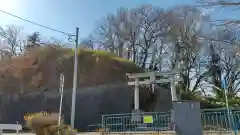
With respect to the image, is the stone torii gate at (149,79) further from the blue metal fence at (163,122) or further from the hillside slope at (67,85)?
the blue metal fence at (163,122)

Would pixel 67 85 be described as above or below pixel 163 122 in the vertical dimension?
above

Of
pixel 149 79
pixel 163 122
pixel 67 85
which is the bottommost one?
pixel 163 122

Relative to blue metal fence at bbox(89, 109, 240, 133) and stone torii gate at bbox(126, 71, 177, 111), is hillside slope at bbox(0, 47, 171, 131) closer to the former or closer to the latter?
stone torii gate at bbox(126, 71, 177, 111)

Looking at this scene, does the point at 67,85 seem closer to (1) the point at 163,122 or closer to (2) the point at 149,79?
(2) the point at 149,79

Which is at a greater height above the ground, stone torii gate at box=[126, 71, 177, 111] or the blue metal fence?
stone torii gate at box=[126, 71, 177, 111]

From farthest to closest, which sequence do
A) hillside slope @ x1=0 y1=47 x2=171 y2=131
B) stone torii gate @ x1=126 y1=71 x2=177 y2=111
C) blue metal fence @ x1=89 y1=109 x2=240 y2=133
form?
hillside slope @ x1=0 y1=47 x2=171 y2=131 → stone torii gate @ x1=126 y1=71 x2=177 y2=111 → blue metal fence @ x1=89 y1=109 x2=240 y2=133

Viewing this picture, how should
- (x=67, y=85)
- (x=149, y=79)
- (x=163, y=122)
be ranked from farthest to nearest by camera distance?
(x=67, y=85) → (x=149, y=79) → (x=163, y=122)

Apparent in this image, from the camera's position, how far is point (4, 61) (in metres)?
33.2

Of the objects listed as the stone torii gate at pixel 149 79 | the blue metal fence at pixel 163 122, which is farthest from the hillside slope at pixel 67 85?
the blue metal fence at pixel 163 122

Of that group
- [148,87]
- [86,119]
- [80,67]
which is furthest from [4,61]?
[148,87]

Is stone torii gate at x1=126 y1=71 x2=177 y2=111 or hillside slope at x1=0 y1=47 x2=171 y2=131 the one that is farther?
hillside slope at x1=0 y1=47 x2=171 y2=131

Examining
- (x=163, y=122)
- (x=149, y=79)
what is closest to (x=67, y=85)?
(x=149, y=79)

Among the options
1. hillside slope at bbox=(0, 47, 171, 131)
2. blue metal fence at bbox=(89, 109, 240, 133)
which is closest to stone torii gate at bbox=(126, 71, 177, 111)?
hillside slope at bbox=(0, 47, 171, 131)

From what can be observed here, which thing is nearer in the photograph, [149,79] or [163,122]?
[163,122]
